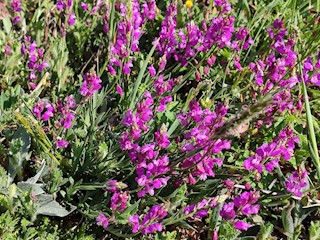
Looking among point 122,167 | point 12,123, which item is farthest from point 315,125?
point 12,123

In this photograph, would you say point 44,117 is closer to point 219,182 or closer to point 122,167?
point 122,167

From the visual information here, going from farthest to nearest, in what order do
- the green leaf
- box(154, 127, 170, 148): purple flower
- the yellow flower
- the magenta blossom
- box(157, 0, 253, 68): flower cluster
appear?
1. the yellow flower
2. the magenta blossom
3. box(157, 0, 253, 68): flower cluster
4. the green leaf
5. box(154, 127, 170, 148): purple flower

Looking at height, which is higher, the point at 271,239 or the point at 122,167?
the point at 122,167

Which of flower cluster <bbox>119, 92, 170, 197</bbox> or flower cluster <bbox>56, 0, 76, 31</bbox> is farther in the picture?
flower cluster <bbox>56, 0, 76, 31</bbox>

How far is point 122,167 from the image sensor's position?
224 cm

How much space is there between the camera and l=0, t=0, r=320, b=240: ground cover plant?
2.04 meters

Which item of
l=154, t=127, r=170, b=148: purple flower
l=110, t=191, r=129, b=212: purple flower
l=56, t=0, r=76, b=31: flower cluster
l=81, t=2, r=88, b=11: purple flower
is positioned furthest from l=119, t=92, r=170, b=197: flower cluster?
l=81, t=2, r=88, b=11: purple flower

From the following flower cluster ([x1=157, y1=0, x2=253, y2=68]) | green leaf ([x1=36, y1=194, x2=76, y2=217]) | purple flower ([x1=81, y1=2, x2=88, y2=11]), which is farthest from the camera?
purple flower ([x1=81, y1=2, x2=88, y2=11])

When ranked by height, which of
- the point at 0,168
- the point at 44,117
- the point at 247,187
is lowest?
the point at 247,187

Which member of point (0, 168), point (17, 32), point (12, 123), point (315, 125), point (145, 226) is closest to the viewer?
point (145, 226)

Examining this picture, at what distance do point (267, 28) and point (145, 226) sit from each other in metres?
1.66

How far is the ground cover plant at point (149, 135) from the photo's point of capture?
204cm

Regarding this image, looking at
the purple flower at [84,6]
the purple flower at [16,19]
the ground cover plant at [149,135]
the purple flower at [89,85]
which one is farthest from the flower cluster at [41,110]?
the purple flower at [84,6]

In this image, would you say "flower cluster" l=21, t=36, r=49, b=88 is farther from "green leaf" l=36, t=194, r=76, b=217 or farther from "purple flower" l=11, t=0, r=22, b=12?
"green leaf" l=36, t=194, r=76, b=217
